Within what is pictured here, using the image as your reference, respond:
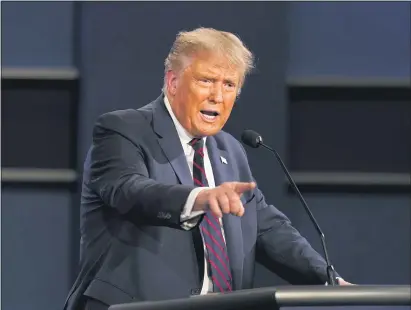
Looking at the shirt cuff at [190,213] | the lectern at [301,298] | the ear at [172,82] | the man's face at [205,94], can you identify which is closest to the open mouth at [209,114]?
the man's face at [205,94]

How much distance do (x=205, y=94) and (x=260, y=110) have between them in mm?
867

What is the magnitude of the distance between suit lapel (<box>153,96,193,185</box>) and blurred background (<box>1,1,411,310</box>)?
2.41 feet

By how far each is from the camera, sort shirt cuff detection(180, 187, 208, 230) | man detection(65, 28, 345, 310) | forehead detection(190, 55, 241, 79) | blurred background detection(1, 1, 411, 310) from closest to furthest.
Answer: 1. shirt cuff detection(180, 187, 208, 230)
2. man detection(65, 28, 345, 310)
3. forehead detection(190, 55, 241, 79)
4. blurred background detection(1, 1, 411, 310)

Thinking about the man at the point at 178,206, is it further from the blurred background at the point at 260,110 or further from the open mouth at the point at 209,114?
the blurred background at the point at 260,110

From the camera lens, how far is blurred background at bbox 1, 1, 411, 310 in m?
3.15

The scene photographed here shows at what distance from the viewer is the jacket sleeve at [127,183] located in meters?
1.93

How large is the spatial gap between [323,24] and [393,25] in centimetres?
26

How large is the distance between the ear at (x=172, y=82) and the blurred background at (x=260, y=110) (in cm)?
63

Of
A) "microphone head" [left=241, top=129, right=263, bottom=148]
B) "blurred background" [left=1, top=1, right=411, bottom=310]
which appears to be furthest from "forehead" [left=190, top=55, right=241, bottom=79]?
"blurred background" [left=1, top=1, right=411, bottom=310]

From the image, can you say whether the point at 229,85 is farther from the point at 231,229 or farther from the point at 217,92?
the point at 231,229

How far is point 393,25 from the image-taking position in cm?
339

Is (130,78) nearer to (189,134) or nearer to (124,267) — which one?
(189,134)

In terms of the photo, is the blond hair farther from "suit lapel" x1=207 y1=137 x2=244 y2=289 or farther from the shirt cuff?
the shirt cuff

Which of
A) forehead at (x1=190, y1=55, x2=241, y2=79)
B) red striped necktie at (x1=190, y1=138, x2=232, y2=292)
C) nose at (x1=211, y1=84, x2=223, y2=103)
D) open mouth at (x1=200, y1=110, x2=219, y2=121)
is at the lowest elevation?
red striped necktie at (x1=190, y1=138, x2=232, y2=292)
